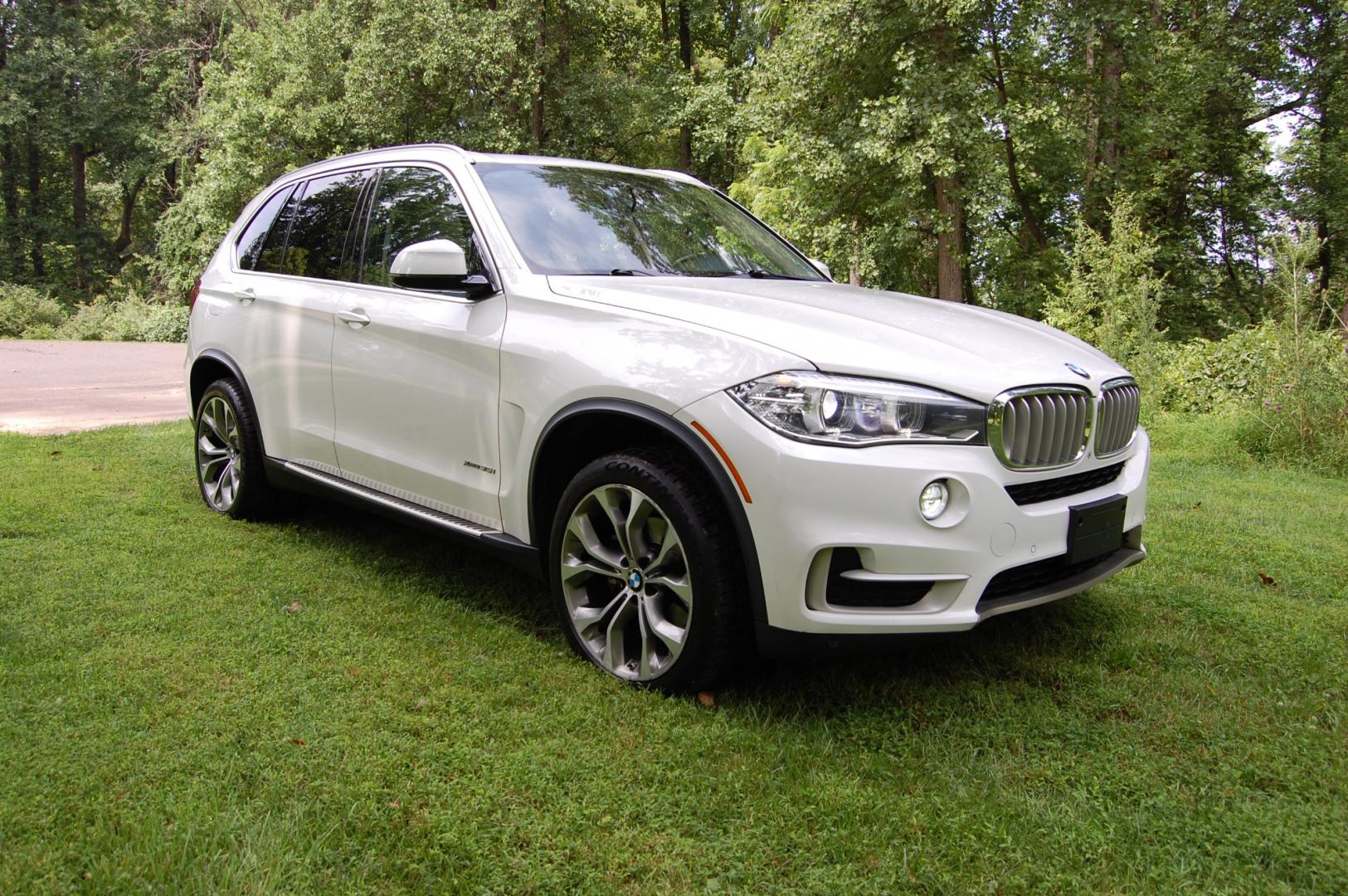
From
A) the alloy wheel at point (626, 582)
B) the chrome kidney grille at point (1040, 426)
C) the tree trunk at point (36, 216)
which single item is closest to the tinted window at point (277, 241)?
the alloy wheel at point (626, 582)

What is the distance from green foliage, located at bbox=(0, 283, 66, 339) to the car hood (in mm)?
25017

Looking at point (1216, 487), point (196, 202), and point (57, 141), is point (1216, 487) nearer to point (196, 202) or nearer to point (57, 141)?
point (196, 202)

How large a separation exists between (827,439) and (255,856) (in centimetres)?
169

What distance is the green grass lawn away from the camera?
220cm

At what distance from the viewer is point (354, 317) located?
4.00 metres

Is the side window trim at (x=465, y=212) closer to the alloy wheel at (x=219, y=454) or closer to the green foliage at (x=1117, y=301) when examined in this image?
the alloy wheel at (x=219, y=454)

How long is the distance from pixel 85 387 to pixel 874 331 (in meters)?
11.4

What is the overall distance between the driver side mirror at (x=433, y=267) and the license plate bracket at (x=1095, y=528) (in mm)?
2115

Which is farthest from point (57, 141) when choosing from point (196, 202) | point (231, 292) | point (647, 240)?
point (647, 240)

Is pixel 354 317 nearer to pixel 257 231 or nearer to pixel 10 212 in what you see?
pixel 257 231

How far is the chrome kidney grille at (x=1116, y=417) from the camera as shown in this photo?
307cm

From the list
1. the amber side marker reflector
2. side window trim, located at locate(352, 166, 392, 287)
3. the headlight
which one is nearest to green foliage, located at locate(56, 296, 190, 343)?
side window trim, located at locate(352, 166, 392, 287)

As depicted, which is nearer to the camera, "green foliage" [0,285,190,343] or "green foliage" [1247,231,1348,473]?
"green foliage" [1247,231,1348,473]

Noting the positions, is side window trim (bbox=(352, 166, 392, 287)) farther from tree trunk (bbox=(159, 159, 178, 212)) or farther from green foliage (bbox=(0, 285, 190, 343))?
tree trunk (bbox=(159, 159, 178, 212))
